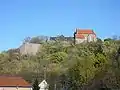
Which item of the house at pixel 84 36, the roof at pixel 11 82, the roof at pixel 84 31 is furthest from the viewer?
the roof at pixel 84 31

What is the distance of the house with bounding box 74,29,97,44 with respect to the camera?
11794 cm

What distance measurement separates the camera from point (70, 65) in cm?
7525

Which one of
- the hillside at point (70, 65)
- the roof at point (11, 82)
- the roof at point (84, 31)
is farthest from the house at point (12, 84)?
the roof at point (84, 31)

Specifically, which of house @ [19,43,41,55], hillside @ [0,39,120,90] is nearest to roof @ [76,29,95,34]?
hillside @ [0,39,120,90]

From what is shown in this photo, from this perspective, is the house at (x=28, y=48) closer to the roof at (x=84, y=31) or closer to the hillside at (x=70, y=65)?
the hillside at (x=70, y=65)

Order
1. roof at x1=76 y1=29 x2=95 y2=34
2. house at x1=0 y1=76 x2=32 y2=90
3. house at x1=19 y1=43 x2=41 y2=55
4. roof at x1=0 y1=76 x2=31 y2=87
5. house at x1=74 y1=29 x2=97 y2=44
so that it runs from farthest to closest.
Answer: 1. roof at x1=76 y1=29 x2=95 y2=34
2. house at x1=74 y1=29 x2=97 y2=44
3. house at x1=19 y1=43 x2=41 y2=55
4. roof at x1=0 y1=76 x2=31 y2=87
5. house at x1=0 y1=76 x2=32 y2=90

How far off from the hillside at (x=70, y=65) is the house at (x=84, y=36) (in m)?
10.6

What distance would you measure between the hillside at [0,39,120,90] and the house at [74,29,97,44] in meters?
10.6

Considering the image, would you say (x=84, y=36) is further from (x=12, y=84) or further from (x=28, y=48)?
(x=12, y=84)

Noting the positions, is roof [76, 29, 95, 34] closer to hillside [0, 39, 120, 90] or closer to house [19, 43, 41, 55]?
hillside [0, 39, 120, 90]

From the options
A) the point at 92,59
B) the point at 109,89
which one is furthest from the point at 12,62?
the point at 109,89

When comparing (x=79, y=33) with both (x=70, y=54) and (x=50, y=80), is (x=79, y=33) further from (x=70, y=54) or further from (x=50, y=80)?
(x=50, y=80)

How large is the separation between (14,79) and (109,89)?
17.9 meters

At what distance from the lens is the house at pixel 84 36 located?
117938mm
